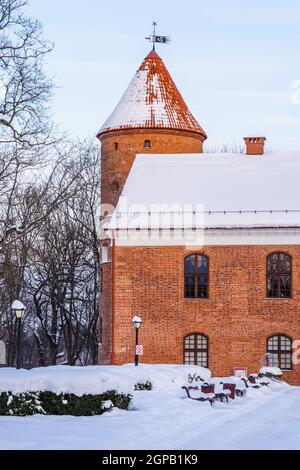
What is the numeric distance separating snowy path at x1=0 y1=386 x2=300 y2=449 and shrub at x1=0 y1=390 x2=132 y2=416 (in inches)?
15.7

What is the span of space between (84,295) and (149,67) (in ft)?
60.5

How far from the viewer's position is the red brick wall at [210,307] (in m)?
38.3

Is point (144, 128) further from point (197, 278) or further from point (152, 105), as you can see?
point (197, 278)

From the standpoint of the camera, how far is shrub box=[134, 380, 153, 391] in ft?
87.5

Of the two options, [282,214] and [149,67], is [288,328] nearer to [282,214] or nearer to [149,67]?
[282,214]

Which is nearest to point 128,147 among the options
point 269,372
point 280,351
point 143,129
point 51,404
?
point 143,129

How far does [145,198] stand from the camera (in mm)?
40844

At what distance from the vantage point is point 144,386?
88.4 ft

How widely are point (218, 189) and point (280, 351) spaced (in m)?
7.43

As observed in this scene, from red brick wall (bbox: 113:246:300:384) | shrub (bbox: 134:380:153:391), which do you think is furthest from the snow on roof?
shrub (bbox: 134:380:153:391)

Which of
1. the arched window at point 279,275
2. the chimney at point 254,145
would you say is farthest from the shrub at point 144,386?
the chimney at point 254,145

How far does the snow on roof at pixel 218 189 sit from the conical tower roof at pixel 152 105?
2.23m

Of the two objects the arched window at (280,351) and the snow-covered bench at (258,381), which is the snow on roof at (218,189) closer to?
the arched window at (280,351)
